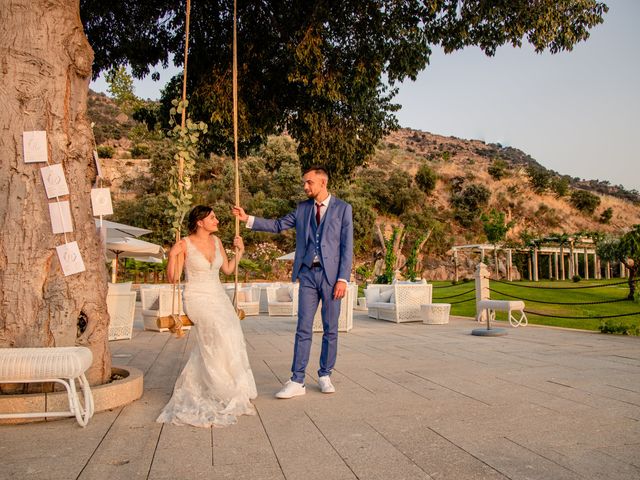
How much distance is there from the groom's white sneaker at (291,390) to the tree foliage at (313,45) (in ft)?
15.8

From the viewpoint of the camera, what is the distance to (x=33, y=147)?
3.69m

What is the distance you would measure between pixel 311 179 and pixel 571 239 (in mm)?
32214

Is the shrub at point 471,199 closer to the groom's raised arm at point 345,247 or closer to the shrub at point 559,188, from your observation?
the shrub at point 559,188

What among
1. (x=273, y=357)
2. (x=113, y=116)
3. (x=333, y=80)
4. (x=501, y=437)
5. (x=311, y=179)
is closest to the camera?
(x=501, y=437)

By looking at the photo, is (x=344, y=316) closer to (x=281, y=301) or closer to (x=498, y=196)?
(x=281, y=301)

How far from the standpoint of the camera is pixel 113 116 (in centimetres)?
4981

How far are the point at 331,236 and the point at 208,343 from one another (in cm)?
127

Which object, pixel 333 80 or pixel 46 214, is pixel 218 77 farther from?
pixel 46 214

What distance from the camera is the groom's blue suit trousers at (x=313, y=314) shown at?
4332 mm

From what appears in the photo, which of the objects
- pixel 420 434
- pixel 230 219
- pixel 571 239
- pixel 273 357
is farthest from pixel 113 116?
pixel 420 434

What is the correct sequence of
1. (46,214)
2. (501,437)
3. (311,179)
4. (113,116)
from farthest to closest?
(113,116) < (311,179) < (46,214) < (501,437)

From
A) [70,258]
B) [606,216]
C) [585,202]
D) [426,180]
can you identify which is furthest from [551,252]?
[70,258]

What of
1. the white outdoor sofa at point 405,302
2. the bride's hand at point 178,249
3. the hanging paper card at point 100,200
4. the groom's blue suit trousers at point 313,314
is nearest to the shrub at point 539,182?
the white outdoor sofa at point 405,302

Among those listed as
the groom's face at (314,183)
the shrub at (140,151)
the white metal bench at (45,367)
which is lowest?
the white metal bench at (45,367)
